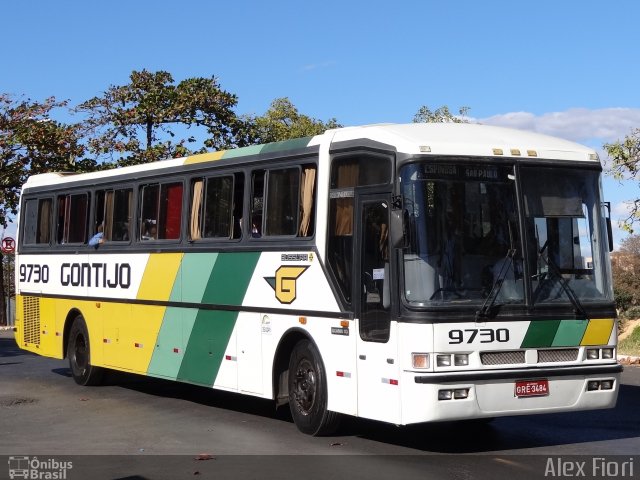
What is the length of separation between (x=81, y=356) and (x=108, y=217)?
2582mm

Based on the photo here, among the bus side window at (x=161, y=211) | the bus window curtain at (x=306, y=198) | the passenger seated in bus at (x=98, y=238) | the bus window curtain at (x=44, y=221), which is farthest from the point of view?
the bus window curtain at (x=44, y=221)

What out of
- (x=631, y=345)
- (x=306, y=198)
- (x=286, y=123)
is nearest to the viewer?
(x=306, y=198)

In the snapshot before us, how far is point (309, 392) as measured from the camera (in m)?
11.6

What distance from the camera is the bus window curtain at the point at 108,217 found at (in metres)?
16.6

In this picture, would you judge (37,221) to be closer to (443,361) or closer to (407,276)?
(407,276)

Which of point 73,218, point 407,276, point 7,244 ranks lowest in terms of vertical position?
point 407,276

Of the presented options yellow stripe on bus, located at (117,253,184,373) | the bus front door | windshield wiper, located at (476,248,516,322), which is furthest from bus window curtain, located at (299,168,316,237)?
yellow stripe on bus, located at (117,253,184,373)

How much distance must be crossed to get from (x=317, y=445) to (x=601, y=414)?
168 inches

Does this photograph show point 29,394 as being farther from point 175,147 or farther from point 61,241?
point 175,147

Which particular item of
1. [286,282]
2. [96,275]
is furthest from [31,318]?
[286,282]

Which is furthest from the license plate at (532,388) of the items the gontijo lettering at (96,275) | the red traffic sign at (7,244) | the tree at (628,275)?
the red traffic sign at (7,244)

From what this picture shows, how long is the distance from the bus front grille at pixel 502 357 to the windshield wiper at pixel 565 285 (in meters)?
0.77

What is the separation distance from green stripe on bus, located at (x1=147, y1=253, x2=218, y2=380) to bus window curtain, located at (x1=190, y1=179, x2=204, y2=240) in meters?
0.28

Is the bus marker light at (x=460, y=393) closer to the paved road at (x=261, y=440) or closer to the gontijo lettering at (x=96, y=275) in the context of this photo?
the paved road at (x=261, y=440)
